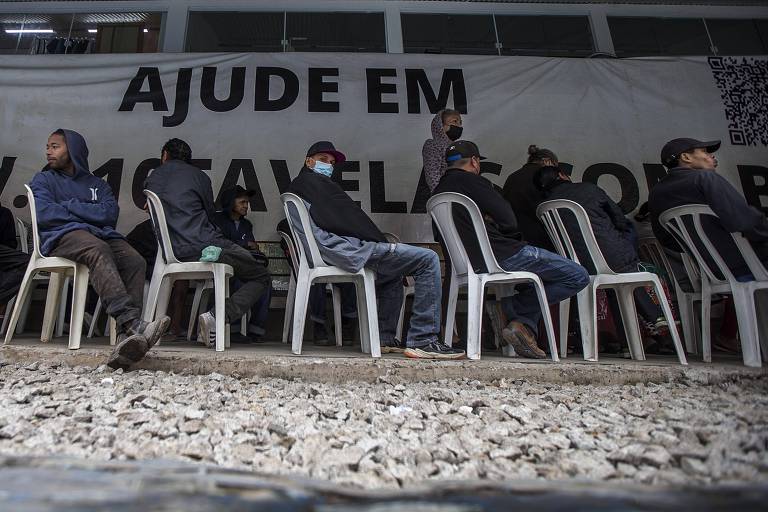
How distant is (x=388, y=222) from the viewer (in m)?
4.45

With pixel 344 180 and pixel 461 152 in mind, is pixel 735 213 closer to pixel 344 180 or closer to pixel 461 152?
pixel 461 152

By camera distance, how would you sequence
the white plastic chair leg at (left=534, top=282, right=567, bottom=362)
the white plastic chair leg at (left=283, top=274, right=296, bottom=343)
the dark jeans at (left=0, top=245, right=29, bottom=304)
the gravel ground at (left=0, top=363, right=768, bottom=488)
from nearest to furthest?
the gravel ground at (left=0, top=363, right=768, bottom=488) < the white plastic chair leg at (left=534, top=282, right=567, bottom=362) < the dark jeans at (left=0, top=245, right=29, bottom=304) < the white plastic chair leg at (left=283, top=274, right=296, bottom=343)

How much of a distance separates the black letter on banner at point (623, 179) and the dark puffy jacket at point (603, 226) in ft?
4.06

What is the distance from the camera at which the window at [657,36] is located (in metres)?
5.48

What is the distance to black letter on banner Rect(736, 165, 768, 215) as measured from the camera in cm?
460

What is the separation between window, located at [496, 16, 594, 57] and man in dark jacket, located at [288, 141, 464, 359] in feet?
11.1

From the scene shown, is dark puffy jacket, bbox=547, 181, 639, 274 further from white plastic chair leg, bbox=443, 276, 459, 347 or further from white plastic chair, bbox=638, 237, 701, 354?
white plastic chair leg, bbox=443, 276, 459, 347

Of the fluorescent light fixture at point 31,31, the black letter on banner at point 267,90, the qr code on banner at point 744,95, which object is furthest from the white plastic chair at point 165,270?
the qr code on banner at point 744,95

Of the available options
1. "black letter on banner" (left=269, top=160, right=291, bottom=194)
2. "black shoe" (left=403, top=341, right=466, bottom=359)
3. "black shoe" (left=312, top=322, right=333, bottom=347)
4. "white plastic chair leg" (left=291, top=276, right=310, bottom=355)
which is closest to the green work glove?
"white plastic chair leg" (left=291, top=276, right=310, bottom=355)

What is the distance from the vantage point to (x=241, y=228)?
3.93 m

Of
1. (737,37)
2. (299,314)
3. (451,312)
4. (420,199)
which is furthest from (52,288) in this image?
(737,37)

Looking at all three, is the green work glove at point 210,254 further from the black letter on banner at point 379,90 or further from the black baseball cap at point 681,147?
the black baseball cap at point 681,147

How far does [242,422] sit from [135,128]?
12.7 ft

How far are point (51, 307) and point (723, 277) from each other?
3.71 m
